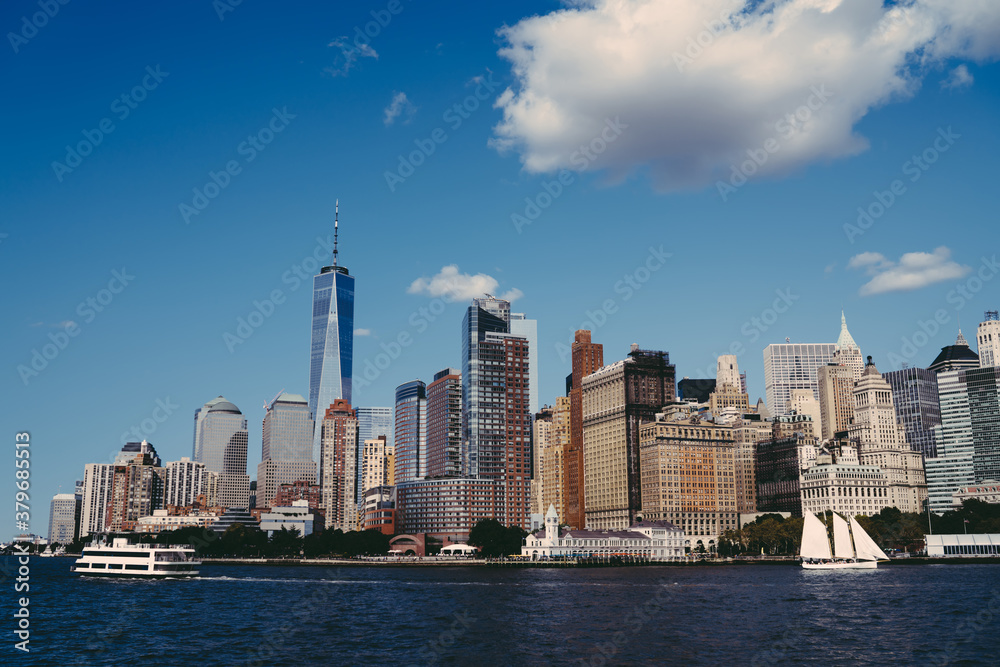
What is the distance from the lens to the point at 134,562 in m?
169

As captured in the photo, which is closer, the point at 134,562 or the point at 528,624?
the point at 528,624

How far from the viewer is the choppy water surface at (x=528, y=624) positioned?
7262cm

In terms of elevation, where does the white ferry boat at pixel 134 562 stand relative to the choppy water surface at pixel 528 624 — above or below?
above

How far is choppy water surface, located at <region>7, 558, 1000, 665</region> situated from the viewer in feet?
238

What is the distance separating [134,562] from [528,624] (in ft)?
348

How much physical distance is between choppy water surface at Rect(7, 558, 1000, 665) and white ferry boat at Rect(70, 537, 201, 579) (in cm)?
1918

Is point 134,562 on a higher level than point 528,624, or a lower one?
higher

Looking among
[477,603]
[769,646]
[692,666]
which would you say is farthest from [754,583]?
[692,666]

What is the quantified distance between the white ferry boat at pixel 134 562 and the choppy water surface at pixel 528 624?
19180 mm

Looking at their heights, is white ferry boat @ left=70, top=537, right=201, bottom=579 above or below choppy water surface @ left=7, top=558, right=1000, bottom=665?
above

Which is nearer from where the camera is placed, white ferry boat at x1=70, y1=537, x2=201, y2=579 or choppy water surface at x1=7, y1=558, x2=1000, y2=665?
choppy water surface at x1=7, y1=558, x2=1000, y2=665

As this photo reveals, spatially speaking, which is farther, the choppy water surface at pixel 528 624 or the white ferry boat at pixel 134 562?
the white ferry boat at pixel 134 562

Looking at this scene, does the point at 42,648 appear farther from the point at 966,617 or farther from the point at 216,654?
the point at 966,617

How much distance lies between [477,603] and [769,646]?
1968 inches
